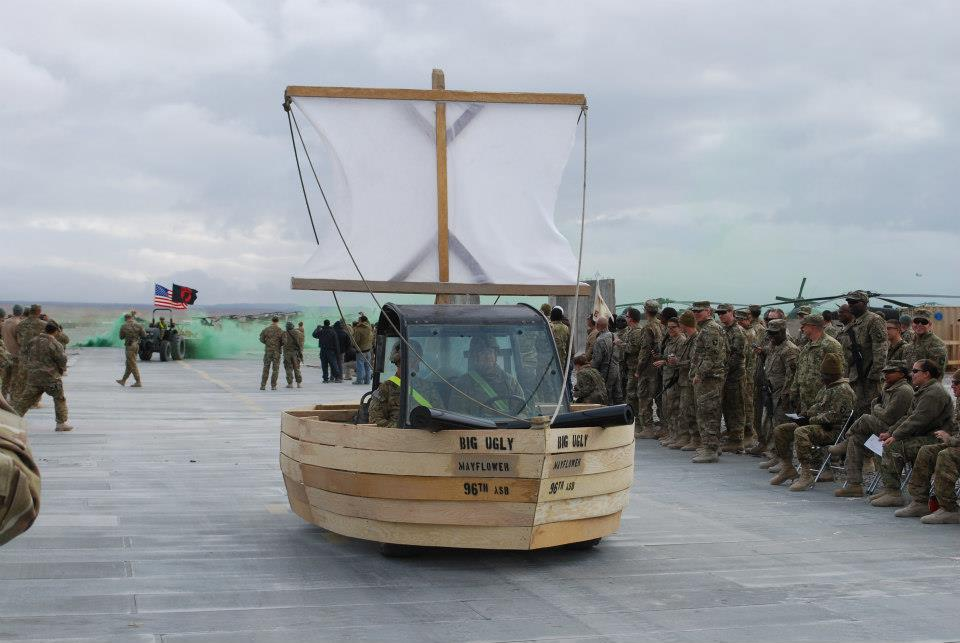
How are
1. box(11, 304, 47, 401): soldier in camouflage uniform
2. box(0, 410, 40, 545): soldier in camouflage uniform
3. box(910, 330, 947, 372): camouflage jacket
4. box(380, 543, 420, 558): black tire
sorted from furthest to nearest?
1. box(11, 304, 47, 401): soldier in camouflage uniform
2. box(910, 330, 947, 372): camouflage jacket
3. box(380, 543, 420, 558): black tire
4. box(0, 410, 40, 545): soldier in camouflage uniform

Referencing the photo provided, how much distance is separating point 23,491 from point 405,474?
17.3 feet

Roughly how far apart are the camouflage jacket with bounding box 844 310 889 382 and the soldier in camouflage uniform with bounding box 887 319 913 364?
2.50 ft

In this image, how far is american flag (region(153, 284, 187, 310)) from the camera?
175ft

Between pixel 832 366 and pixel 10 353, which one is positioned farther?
pixel 10 353

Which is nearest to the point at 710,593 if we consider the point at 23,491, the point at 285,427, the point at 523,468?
the point at 523,468

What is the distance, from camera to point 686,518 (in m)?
11.5

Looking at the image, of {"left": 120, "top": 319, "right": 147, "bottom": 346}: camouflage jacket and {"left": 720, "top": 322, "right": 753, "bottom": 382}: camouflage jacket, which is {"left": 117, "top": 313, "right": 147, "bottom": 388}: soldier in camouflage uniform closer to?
{"left": 120, "top": 319, "right": 147, "bottom": 346}: camouflage jacket

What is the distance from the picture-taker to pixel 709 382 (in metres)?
16.2

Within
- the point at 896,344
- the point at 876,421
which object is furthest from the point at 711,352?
the point at 876,421

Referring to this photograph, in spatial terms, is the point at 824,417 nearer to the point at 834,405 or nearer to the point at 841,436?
the point at 834,405

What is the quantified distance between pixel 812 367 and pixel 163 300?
4356 centimetres

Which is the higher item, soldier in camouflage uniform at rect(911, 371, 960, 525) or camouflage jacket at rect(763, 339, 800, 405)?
camouflage jacket at rect(763, 339, 800, 405)

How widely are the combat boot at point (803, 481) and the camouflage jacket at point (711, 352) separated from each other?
275 centimetres

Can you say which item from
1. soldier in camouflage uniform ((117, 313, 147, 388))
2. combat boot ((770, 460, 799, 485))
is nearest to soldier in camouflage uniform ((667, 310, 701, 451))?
combat boot ((770, 460, 799, 485))
